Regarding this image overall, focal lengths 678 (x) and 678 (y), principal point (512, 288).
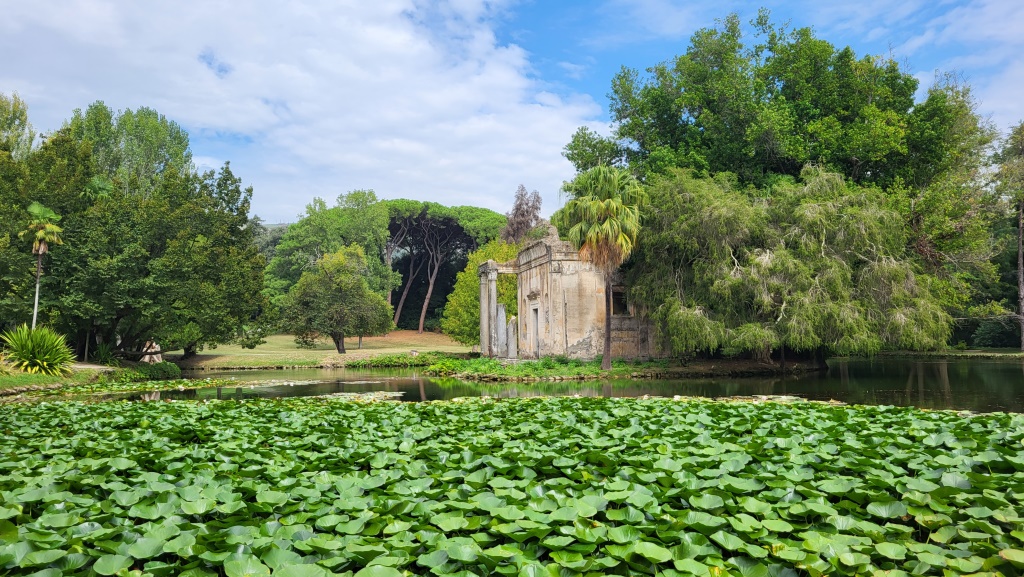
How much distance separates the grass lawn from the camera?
110 ft

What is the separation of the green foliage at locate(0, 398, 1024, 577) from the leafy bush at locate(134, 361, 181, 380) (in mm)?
18799

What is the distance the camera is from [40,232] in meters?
21.4

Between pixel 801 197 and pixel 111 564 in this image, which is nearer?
pixel 111 564

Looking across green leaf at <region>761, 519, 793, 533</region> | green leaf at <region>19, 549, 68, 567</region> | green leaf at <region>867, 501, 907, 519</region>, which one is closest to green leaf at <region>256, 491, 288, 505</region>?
green leaf at <region>19, 549, 68, 567</region>

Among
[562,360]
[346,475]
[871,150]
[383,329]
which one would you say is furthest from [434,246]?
[346,475]

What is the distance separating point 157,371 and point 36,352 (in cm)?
619

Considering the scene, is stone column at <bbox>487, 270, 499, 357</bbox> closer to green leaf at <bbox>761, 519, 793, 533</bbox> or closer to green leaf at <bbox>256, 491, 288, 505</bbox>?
green leaf at <bbox>256, 491, 288, 505</bbox>

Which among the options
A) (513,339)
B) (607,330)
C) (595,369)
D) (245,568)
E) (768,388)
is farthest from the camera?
(513,339)

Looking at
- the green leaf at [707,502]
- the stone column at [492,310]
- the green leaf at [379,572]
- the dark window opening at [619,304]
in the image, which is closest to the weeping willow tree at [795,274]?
the dark window opening at [619,304]

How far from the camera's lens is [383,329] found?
40562 mm

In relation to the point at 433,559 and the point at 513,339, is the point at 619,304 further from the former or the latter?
the point at 433,559

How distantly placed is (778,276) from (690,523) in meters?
19.2

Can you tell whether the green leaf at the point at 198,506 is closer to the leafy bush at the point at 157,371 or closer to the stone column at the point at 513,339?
the leafy bush at the point at 157,371

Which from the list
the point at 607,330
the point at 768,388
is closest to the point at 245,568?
the point at 768,388
